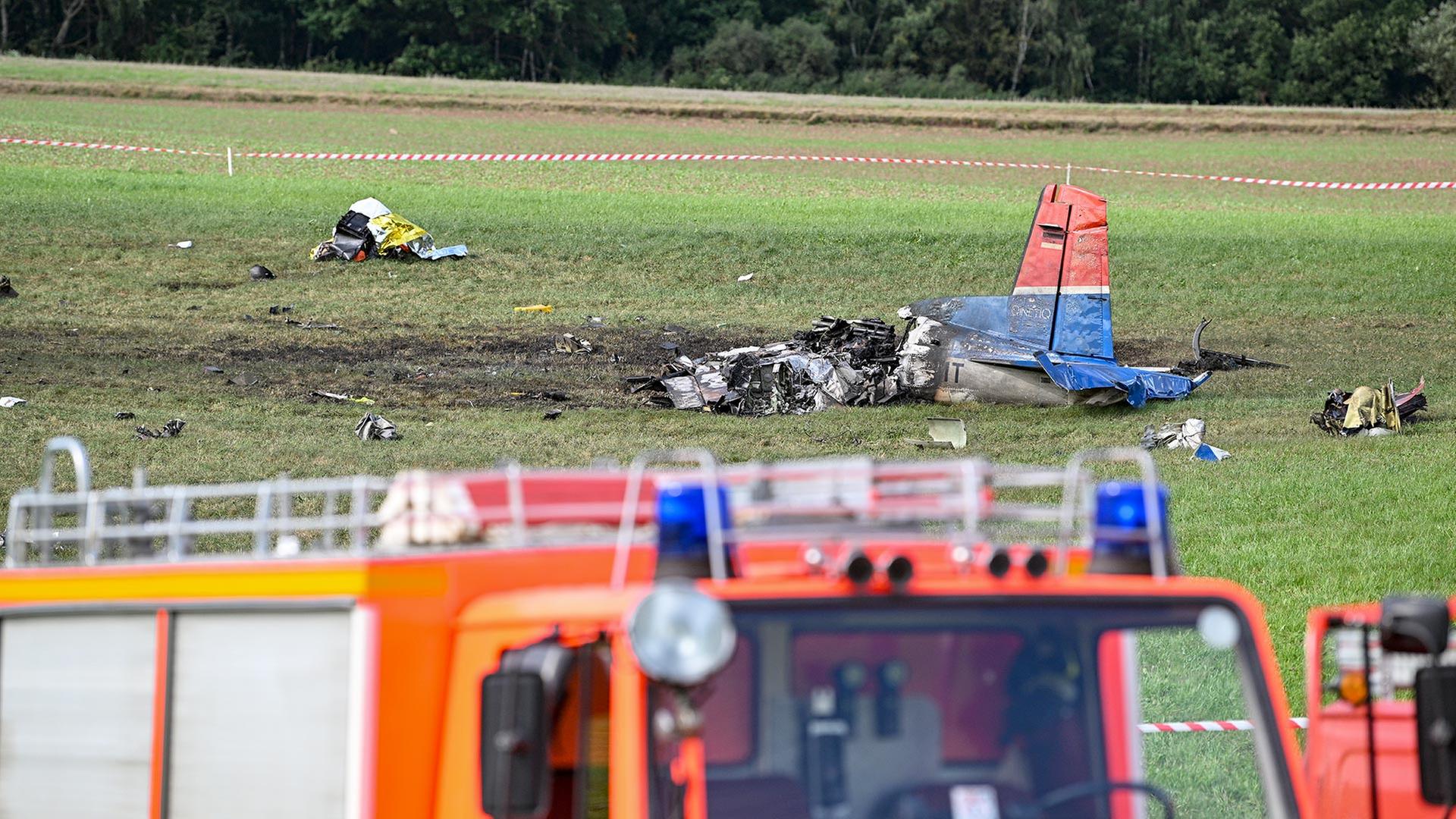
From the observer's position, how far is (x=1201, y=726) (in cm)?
732

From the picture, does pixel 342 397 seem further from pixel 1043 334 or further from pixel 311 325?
pixel 1043 334

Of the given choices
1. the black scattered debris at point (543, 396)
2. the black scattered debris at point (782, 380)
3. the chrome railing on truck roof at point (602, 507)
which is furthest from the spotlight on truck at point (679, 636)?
the black scattered debris at point (543, 396)

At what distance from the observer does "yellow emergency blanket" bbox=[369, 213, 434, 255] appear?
79.6ft

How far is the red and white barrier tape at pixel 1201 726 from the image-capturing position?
24.1 ft

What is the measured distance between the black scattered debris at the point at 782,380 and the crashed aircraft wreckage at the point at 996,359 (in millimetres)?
11

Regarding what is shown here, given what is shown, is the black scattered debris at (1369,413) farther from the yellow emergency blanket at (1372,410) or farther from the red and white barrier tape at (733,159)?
the red and white barrier tape at (733,159)

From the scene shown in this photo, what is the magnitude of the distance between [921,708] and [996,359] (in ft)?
44.7

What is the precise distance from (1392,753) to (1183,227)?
85.2 ft

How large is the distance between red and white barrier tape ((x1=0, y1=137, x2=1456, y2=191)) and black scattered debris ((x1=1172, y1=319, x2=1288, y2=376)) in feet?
47.2

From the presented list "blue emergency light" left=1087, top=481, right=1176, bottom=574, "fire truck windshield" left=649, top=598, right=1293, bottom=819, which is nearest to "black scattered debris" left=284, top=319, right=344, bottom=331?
"blue emergency light" left=1087, top=481, right=1176, bottom=574

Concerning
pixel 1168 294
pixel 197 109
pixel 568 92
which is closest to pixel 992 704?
pixel 1168 294

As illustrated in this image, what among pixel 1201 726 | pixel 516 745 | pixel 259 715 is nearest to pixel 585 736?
pixel 516 745

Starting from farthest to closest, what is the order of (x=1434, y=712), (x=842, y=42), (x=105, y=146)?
1. (x=842, y=42)
2. (x=105, y=146)
3. (x=1434, y=712)

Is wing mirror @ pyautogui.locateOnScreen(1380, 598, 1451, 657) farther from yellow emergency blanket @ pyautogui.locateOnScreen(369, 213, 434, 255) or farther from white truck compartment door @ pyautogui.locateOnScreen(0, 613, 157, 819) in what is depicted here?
yellow emergency blanket @ pyautogui.locateOnScreen(369, 213, 434, 255)
